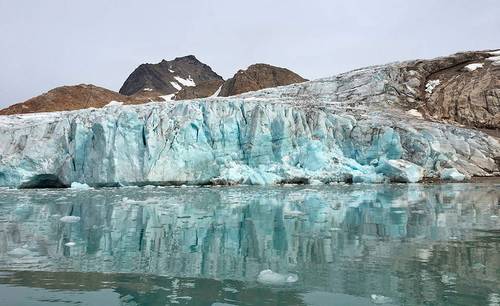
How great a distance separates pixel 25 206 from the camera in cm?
1346

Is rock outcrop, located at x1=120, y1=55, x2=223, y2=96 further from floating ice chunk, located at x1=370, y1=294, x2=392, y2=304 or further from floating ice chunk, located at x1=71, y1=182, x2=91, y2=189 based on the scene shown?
floating ice chunk, located at x1=370, y1=294, x2=392, y2=304

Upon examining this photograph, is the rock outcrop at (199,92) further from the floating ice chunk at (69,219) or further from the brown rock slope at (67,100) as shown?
the floating ice chunk at (69,219)

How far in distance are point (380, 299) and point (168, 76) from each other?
345 feet

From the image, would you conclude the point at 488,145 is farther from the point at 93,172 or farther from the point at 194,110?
the point at 93,172

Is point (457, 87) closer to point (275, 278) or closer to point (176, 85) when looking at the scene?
point (275, 278)

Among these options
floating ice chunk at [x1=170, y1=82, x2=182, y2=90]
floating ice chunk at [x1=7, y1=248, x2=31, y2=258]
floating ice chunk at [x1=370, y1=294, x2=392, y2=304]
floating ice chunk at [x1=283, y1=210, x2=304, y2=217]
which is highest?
floating ice chunk at [x1=170, y1=82, x2=182, y2=90]

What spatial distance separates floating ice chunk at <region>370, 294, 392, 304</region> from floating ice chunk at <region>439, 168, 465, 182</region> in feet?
64.2

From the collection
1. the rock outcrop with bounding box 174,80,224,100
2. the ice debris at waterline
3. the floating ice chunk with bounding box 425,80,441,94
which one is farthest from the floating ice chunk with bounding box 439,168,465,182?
the rock outcrop with bounding box 174,80,224,100

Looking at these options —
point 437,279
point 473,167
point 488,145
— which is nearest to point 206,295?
point 437,279

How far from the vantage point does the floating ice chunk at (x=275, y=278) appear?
16.0ft

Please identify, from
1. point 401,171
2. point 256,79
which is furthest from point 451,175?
point 256,79

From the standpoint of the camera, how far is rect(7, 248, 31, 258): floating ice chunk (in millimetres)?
6378

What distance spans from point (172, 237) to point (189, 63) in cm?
11132

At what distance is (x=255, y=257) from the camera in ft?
20.2
